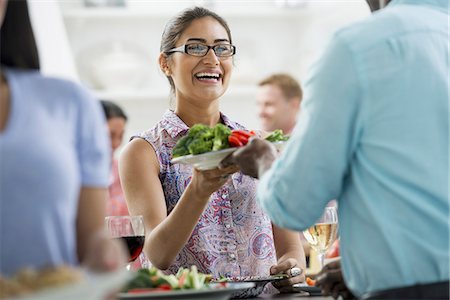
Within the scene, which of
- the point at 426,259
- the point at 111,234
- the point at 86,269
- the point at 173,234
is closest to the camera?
the point at 86,269

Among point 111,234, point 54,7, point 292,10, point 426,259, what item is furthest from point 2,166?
point 292,10

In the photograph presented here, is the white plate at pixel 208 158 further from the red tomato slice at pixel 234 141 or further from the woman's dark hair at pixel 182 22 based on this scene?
the woman's dark hair at pixel 182 22

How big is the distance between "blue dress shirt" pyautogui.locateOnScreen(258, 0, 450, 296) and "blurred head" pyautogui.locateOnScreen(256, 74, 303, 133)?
15.7 feet

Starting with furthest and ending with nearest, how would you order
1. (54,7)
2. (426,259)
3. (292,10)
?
(292,10)
(54,7)
(426,259)

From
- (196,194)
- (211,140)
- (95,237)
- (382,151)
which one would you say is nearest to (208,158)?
(211,140)

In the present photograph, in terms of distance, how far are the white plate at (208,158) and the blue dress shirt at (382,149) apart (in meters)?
0.51

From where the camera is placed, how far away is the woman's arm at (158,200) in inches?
107

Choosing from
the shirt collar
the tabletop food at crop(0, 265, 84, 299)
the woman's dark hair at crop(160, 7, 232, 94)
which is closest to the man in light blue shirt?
the tabletop food at crop(0, 265, 84, 299)

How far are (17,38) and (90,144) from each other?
8.7 inches

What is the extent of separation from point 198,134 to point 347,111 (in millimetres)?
755

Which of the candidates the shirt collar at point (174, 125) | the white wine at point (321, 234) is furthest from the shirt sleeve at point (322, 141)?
the shirt collar at point (174, 125)

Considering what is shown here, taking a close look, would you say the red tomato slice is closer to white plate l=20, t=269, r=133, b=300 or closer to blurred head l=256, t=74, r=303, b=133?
white plate l=20, t=269, r=133, b=300

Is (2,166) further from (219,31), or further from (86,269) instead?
(219,31)

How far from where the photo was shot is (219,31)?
3270 mm
